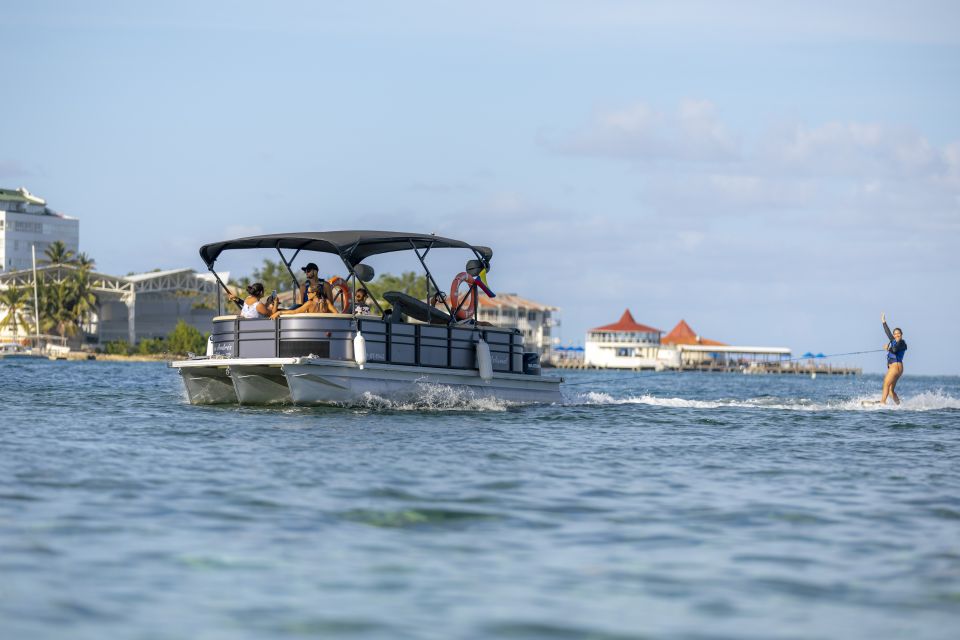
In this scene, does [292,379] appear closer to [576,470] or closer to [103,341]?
[576,470]

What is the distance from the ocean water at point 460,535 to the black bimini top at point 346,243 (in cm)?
517

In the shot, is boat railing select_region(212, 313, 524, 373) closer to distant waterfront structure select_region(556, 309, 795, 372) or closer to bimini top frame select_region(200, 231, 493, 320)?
bimini top frame select_region(200, 231, 493, 320)

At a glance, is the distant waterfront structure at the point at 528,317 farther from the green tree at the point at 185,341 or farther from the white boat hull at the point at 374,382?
the white boat hull at the point at 374,382

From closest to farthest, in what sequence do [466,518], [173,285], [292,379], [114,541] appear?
[114,541] → [466,518] → [292,379] → [173,285]

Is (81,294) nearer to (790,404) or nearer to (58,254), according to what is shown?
(58,254)

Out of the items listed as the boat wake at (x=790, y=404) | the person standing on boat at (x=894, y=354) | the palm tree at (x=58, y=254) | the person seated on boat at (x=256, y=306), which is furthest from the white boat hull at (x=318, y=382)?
the palm tree at (x=58, y=254)

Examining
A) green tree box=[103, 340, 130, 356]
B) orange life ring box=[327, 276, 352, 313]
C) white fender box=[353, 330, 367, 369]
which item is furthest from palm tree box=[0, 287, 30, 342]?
white fender box=[353, 330, 367, 369]

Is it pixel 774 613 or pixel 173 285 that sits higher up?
pixel 173 285

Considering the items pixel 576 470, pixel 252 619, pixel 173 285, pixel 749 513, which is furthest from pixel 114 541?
pixel 173 285

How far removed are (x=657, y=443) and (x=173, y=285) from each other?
331 ft

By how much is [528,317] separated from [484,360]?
13186 cm

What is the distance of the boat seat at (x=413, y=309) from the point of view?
869 inches

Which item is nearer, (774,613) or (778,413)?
(774,613)

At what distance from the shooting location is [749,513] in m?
10.6
